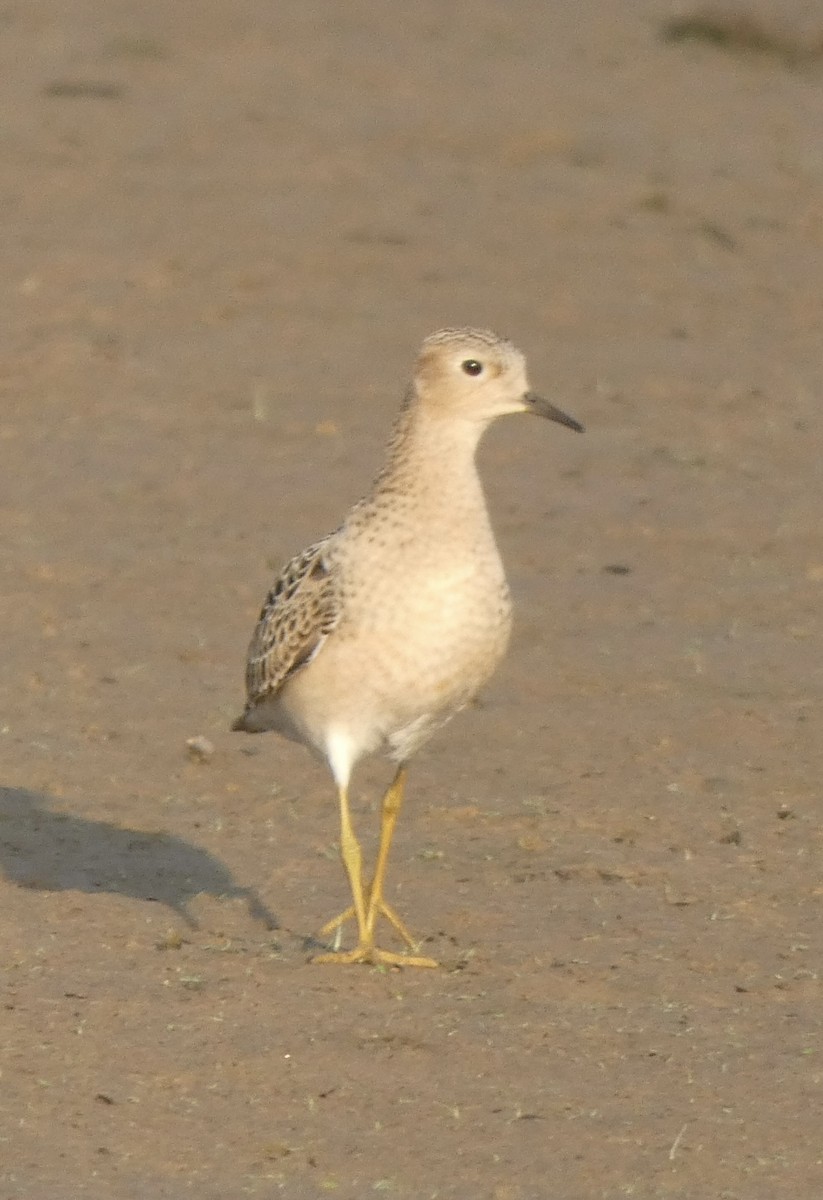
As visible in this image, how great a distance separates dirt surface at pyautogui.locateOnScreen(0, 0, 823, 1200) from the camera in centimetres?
706

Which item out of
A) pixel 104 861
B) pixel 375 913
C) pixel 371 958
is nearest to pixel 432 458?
pixel 375 913

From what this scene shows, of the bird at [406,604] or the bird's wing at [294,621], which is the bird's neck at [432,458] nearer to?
the bird at [406,604]

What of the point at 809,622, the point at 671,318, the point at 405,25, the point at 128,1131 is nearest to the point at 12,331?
the point at 671,318

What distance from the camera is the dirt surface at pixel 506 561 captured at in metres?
7.06

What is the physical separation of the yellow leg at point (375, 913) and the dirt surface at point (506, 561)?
0.08 meters

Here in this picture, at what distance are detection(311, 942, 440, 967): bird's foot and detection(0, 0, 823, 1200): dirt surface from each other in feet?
0.22

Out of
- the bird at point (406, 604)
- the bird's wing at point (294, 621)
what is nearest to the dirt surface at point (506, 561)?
the bird at point (406, 604)

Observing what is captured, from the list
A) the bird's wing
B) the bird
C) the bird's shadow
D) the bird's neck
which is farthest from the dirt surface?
the bird's neck

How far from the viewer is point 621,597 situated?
40.2 ft

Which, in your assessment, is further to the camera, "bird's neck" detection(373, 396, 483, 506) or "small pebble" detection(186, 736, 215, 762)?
"small pebble" detection(186, 736, 215, 762)

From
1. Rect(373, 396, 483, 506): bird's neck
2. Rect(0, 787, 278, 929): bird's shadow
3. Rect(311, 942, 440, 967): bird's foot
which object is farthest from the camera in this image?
Rect(0, 787, 278, 929): bird's shadow

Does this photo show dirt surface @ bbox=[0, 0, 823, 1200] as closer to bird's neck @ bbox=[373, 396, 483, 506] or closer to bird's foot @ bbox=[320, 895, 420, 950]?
bird's foot @ bbox=[320, 895, 420, 950]

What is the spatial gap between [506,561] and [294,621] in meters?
4.63

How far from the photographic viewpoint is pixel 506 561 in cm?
1260
